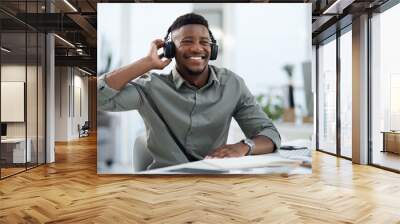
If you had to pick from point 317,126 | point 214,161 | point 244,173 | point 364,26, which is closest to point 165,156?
point 214,161

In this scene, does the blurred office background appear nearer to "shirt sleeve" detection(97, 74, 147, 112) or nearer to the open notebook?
"shirt sleeve" detection(97, 74, 147, 112)

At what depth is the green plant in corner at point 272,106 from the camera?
5982 millimetres

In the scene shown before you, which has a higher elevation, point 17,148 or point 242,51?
point 242,51

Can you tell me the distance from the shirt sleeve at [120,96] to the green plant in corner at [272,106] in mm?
1778

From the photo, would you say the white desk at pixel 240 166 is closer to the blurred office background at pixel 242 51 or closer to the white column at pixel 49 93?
the blurred office background at pixel 242 51

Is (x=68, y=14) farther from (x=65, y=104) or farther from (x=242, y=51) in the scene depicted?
(x=65, y=104)

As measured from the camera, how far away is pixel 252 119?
19.4ft

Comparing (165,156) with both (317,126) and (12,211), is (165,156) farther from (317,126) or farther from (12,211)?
(317,126)

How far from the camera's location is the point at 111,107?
5789mm

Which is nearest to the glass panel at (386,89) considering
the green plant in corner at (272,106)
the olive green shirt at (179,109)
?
the green plant in corner at (272,106)

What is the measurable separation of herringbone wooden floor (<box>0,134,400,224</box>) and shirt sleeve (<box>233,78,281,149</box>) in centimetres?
66

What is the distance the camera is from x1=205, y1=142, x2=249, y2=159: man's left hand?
577cm

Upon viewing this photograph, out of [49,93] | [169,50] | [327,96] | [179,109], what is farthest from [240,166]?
[327,96]

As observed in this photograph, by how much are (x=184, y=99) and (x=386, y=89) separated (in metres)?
3.63
